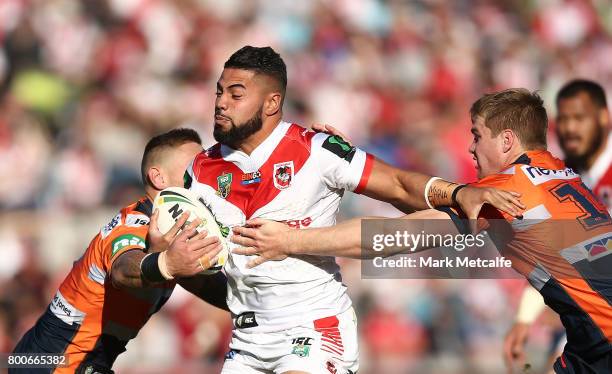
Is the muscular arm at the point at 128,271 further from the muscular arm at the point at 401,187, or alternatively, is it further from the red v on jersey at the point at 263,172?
the muscular arm at the point at 401,187

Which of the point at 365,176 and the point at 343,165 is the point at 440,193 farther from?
the point at 343,165

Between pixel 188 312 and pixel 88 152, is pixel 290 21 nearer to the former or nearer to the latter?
pixel 88 152

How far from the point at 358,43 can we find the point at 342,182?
8343 millimetres

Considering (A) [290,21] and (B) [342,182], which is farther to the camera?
(A) [290,21]

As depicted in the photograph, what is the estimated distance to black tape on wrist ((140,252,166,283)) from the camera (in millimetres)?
5043

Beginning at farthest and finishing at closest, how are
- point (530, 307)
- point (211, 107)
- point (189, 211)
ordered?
point (211, 107) → point (530, 307) → point (189, 211)

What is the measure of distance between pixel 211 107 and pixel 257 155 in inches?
266

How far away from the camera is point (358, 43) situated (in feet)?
44.1

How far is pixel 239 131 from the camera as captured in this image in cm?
538

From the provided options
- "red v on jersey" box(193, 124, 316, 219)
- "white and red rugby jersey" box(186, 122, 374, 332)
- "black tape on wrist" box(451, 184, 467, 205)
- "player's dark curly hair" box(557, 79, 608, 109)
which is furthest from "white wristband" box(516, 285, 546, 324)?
"red v on jersey" box(193, 124, 316, 219)

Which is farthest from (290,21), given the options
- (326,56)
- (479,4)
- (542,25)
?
(542,25)

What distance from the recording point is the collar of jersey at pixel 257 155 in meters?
5.45

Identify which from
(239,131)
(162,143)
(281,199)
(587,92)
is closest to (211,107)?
(587,92)

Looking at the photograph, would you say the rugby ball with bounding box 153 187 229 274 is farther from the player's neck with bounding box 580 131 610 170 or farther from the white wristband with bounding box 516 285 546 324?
the player's neck with bounding box 580 131 610 170
